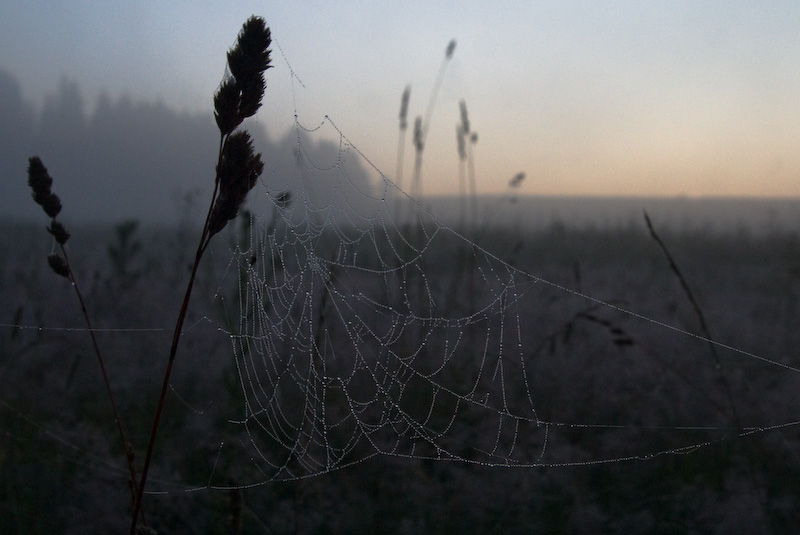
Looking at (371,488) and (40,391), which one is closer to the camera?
(371,488)

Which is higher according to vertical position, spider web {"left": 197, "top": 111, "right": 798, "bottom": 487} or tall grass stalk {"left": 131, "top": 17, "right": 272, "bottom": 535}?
tall grass stalk {"left": 131, "top": 17, "right": 272, "bottom": 535}

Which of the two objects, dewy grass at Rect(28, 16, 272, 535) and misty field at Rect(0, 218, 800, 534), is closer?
dewy grass at Rect(28, 16, 272, 535)

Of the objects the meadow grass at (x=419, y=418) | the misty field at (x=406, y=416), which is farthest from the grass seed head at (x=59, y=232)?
the misty field at (x=406, y=416)

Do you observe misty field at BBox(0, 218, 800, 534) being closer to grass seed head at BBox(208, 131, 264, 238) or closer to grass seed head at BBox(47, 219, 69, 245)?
grass seed head at BBox(47, 219, 69, 245)

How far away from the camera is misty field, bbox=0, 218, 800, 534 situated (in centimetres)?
251

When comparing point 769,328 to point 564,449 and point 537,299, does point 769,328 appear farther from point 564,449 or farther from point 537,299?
point 564,449

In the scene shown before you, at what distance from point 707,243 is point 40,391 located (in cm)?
1056

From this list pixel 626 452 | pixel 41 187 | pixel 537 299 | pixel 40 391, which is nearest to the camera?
pixel 41 187

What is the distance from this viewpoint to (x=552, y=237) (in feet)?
37.1

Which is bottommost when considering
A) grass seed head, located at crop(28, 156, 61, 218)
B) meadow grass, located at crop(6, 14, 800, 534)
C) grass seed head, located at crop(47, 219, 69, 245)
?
meadow grass, located at crop(6, 14, 800, 534)

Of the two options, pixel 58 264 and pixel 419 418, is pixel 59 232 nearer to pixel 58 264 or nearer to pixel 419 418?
pixel 58 264

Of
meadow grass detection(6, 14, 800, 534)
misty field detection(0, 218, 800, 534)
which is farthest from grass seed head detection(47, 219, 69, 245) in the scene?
misty field detection(0, 218, 800, 534)

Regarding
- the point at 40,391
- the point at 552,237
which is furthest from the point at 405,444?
the point at 552,237

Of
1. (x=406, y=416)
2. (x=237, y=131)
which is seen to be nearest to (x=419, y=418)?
(x=406, y=416)
